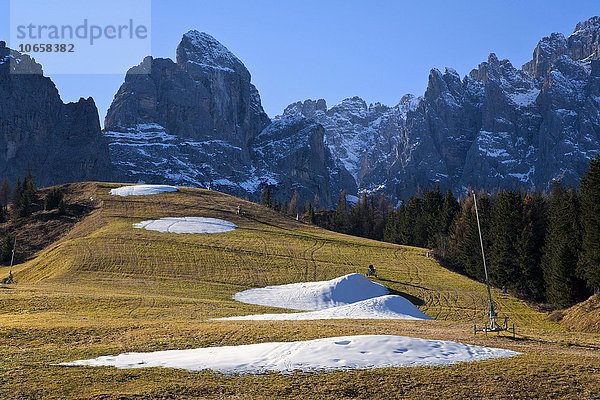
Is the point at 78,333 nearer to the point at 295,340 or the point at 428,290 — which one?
the point at 295,340

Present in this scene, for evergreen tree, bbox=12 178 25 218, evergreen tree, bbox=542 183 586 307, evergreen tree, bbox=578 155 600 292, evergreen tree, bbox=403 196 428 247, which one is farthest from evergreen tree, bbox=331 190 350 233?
evergreen tree, bbox=578 155 600 292

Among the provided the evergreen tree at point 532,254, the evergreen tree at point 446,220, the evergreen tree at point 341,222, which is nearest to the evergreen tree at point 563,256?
the evergreen tree at point 532,254

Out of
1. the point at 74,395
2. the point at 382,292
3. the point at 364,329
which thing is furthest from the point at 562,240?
the point at 74,395

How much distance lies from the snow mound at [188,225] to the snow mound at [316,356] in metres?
62.1

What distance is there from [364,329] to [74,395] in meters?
16.6

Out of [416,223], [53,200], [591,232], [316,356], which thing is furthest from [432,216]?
[316,356]

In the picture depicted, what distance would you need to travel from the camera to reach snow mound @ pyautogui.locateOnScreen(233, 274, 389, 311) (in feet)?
173

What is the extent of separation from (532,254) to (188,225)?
50.4 metres

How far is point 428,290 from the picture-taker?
63688mm

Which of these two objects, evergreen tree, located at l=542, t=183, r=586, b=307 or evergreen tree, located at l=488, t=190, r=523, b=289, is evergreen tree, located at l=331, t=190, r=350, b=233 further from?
evergreen tree, located at l=542, t=183, r=586, b=307

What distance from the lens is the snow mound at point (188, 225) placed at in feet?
283

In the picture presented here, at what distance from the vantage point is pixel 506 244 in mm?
73000

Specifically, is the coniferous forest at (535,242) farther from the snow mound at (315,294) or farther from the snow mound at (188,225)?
the snow mound at (188,225)

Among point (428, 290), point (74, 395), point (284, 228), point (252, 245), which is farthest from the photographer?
point (284, 228)
